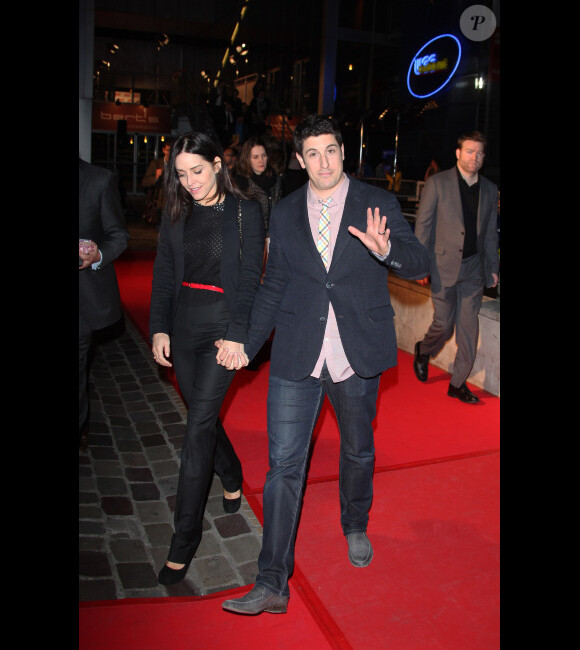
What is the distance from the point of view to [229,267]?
3.30 m

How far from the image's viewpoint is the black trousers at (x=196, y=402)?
10.5ft

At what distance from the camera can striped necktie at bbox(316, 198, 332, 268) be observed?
2998 mm

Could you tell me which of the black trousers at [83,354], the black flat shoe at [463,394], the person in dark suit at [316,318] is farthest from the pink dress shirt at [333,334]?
the black flat shoe at [463,394]

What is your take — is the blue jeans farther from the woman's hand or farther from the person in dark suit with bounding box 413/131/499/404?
the person in dark suit with bounding box 413/131/499/404

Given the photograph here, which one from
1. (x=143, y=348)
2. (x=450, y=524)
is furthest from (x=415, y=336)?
(x=450, y=524)

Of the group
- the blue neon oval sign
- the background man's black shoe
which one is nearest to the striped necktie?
the background man's black shoe

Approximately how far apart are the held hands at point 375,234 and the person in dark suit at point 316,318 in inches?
3.3

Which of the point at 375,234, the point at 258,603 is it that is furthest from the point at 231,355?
the point at 258,603

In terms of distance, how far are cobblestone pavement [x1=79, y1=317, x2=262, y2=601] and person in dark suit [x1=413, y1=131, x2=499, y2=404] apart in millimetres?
2620

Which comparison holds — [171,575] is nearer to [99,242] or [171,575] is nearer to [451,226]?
[99,242]

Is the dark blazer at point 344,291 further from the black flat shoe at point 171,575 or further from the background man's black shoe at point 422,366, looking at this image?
the background man's black shoe at point 422,366
